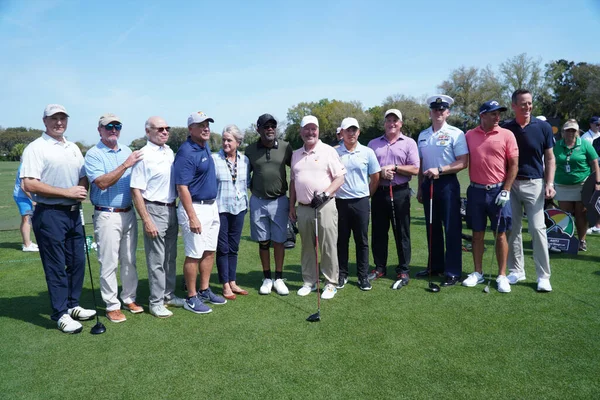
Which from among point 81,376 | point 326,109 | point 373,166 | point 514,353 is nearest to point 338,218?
point 373,166

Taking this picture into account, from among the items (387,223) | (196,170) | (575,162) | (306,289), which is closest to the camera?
(196,170)

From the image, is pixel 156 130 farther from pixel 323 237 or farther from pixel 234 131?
pixel 323 237

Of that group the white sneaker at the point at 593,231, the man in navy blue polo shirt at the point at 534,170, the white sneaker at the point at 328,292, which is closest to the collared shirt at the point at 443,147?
the man in navy blue polo shirt at the point at 534,170

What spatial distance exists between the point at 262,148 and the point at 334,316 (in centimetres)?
219

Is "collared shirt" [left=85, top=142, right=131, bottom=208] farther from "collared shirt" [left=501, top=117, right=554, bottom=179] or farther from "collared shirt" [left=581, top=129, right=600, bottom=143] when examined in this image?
"collared shirt" [left=581, top=129, right=600, bottom=143]

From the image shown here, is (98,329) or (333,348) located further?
(98,329)

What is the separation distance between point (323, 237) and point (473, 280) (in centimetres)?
202

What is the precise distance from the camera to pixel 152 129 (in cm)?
470

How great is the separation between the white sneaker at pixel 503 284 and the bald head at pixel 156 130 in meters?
4.31

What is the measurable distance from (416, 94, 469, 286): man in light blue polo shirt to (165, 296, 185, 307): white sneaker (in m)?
3.15

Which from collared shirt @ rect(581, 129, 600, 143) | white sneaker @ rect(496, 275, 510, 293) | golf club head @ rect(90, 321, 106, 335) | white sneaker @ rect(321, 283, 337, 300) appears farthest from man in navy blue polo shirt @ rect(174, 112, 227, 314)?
collared shirt @ rect(581, 129, 600, 143)

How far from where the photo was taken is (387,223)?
6090 millimetres

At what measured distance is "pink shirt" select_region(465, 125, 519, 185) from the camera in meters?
5.28

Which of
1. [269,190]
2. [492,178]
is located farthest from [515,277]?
[269,190]
